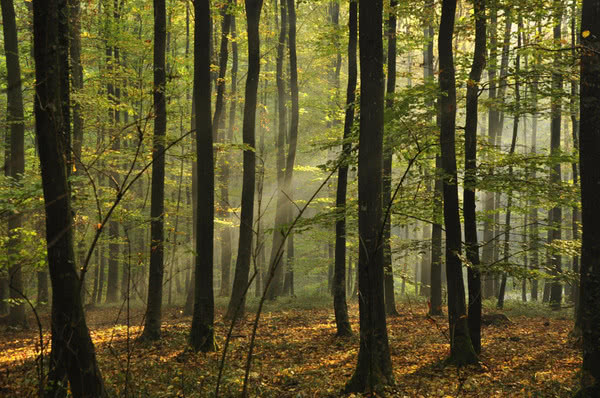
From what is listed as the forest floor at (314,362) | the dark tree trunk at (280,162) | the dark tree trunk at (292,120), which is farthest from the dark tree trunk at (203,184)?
the dark tree trunk at (280,162)

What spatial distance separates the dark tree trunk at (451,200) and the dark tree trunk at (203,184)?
511 centimetres

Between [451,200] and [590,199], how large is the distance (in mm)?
3139

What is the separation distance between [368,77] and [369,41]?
577mm

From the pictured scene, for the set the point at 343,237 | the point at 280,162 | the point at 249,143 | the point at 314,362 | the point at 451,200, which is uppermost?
the point at 249,143

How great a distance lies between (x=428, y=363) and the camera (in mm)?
9133

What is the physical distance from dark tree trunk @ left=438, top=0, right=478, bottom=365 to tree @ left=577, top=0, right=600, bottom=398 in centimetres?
280

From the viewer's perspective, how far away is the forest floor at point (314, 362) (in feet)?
23.3

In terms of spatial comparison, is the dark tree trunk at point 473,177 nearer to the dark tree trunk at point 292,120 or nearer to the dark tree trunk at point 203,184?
the dark tree trunk at point 203,184

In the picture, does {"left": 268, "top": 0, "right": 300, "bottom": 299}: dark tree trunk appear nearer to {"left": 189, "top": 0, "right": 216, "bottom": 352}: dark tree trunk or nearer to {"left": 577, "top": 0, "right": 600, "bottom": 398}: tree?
{"left": 189, "top": 0, "right": 216, "bottom": 352}: dark tree trunk

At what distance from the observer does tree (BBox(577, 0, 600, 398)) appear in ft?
18.2

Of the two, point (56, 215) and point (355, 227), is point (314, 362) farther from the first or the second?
point (56, 215)

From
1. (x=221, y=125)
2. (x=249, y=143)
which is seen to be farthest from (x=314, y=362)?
(x=221, y=125)

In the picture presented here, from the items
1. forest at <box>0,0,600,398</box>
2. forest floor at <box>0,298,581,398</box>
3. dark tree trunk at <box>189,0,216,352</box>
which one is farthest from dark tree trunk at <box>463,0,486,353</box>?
dark tree trunk at <box>189,0,216,352</box>

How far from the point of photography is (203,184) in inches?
399
